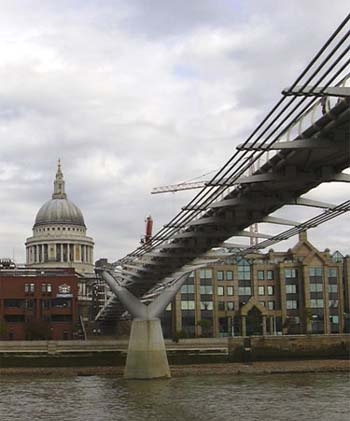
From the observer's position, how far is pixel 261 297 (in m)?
89.2

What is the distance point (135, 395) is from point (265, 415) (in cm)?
914

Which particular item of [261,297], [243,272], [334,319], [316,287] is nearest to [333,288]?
[316,287]

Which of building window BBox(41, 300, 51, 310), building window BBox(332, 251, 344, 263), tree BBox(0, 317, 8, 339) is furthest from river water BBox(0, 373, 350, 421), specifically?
building window BBox(332, 251, 344, 263)

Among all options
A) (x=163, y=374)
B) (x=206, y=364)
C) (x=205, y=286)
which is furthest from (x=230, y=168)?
(x=205, y=286)

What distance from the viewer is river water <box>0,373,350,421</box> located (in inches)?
1151

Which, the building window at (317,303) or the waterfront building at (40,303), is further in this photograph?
the building window at (317,303)

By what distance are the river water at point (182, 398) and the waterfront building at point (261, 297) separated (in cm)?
4015

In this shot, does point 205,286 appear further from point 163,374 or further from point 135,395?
point 135,395

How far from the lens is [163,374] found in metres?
44.3

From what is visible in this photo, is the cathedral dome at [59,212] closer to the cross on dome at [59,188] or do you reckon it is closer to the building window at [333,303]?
the cross on dome at [59,188]

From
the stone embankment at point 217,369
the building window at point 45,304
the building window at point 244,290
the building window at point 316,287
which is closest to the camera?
the stone embankment at point 217,369

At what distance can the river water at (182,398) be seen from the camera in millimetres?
29234

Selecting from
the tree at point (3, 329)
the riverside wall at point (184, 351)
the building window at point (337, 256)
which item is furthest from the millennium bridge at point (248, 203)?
the building window at point (337, 256)

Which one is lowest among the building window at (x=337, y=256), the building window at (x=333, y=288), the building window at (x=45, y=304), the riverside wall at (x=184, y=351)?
the riverside wall at (x=184, y=351)
